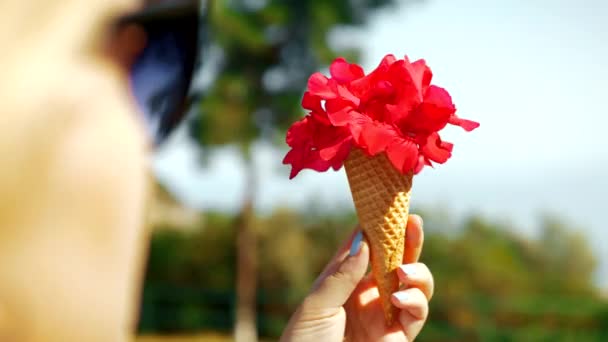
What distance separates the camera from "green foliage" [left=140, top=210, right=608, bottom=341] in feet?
26.1

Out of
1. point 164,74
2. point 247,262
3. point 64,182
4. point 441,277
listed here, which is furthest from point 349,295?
point 247,262

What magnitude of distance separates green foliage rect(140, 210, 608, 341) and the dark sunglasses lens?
230 inches

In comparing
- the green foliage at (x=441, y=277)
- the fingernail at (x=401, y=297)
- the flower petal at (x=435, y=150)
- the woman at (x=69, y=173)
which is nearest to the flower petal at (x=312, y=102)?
the flower petal at (x=435, y=150)

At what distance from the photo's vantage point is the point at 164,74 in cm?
71

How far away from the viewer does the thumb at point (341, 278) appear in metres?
1.00

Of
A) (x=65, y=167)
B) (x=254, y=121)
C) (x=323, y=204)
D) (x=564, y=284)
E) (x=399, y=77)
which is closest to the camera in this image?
(x=65, y=167)

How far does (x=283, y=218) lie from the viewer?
32.8 feet

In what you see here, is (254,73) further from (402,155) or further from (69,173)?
(69,173)

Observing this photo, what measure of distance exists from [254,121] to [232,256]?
5.72 ft

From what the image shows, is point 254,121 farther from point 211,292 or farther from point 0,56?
point 0,56

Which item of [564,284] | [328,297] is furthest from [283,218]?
[328,297]

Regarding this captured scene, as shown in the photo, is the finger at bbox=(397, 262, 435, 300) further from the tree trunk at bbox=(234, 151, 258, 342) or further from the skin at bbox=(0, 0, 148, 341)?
the tree trunk at bbox=(234, 151, 258, 342)

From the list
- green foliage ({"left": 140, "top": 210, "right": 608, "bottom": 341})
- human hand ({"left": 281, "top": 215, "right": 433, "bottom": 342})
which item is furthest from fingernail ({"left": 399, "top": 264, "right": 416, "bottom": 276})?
green foliage ({"left": 140, "top": 210, "right": 608, "bottom": 341})

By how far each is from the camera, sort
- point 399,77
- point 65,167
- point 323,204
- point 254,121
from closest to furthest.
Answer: point 65,167, point 399,77, point 323,204, point 254,121
